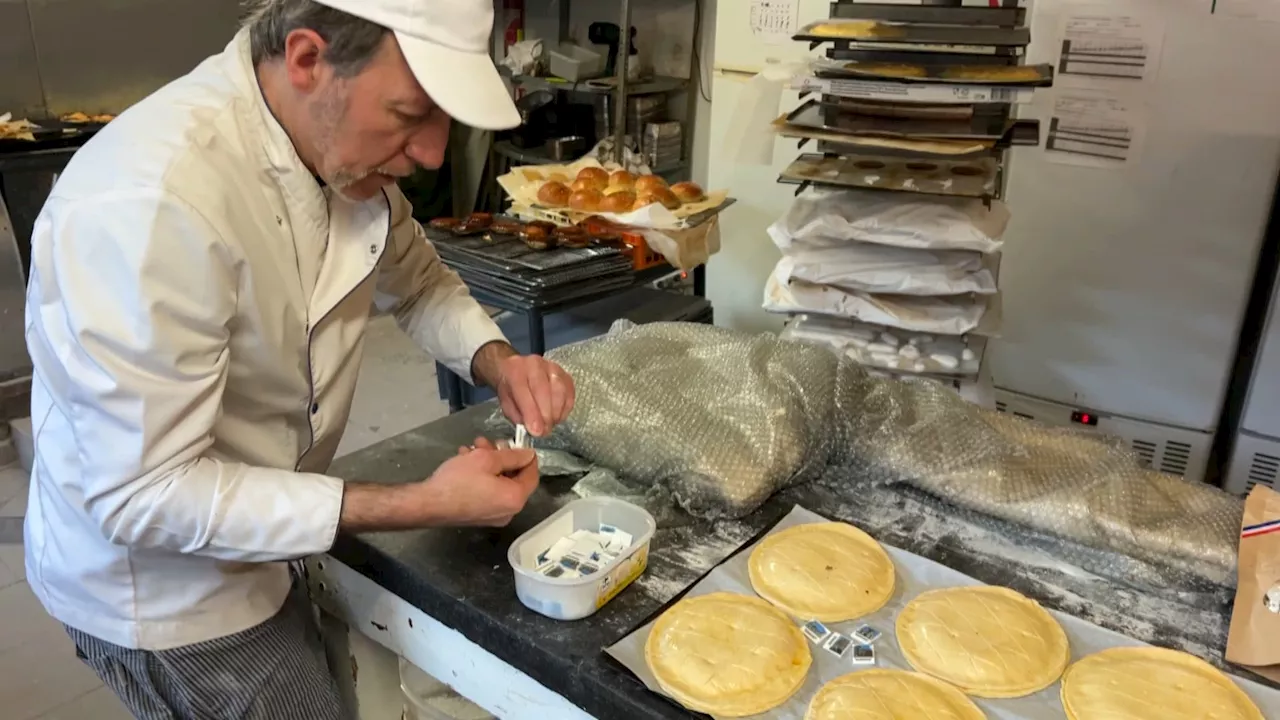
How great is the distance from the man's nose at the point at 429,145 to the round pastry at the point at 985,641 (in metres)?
0.73

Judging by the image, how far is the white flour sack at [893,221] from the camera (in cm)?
158

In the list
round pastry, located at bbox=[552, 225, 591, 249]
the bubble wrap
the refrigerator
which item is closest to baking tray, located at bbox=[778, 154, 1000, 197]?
the bubble wrap

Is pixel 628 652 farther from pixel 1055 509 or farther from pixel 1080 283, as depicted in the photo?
pixel 1080 283

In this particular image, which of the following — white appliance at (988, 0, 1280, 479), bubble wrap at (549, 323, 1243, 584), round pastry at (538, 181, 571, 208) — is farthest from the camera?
round pastry at (538, 181, 571, 208)

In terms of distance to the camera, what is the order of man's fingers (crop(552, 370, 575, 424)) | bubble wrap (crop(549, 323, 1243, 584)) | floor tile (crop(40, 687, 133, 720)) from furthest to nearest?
floor tile (crop(40, 687, 133, 720)) → man's fingers (crop(552, 370, 575, 424)) → bubble wrap (crop(549, 323, 1243, 584))

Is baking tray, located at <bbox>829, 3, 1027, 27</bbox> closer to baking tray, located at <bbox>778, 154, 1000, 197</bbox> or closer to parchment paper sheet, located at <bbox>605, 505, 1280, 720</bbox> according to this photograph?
baking tray, located at <bbox>778, 154, 1000, 197</bbox>

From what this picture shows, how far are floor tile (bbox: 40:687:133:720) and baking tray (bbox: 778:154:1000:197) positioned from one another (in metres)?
1.81

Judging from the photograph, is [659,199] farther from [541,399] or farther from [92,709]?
[92,709]

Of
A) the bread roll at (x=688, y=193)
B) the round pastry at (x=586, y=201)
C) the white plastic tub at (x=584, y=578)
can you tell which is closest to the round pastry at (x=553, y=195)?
the round pastry at (x=586, y=201)

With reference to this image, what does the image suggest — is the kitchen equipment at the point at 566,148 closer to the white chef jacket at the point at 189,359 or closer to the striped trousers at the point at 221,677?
the white chef jacket at the point at 189,359

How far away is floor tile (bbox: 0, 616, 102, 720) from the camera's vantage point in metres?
1.93

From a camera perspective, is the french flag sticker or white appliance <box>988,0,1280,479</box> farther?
white appliance <box>988,0,1280,479</box>

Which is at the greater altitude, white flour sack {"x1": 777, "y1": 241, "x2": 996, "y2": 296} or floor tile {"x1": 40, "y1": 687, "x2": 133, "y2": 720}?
white flour sack {"x1": 777, "y1": 241, "x2": 996, "y2": 296}

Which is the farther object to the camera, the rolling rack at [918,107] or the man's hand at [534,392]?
the rolling rack at [918,107]
